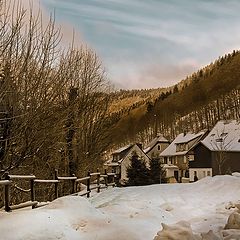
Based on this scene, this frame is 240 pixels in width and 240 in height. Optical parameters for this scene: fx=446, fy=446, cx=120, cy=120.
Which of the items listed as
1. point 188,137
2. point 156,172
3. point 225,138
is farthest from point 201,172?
point 188,137

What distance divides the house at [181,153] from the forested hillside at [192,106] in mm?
17356

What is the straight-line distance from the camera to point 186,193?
15531 millimetres

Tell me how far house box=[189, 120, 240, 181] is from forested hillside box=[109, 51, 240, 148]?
1199 inches

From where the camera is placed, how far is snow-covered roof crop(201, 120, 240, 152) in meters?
50.5

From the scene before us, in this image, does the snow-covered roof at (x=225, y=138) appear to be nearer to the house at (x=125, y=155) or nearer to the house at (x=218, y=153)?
the house at (x=218, y=153)

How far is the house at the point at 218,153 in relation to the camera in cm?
4894

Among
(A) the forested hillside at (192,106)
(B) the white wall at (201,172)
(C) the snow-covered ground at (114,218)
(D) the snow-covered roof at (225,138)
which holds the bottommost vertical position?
(B) the white wall at (201,172)

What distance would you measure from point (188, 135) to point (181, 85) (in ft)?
248

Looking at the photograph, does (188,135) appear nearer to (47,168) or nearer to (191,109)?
(191,109)

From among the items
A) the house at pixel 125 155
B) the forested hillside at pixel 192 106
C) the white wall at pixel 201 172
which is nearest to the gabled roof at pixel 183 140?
the house at pixel 125 155

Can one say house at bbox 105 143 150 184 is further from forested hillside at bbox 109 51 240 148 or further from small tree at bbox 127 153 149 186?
small tree at bbox 127 153 149 186

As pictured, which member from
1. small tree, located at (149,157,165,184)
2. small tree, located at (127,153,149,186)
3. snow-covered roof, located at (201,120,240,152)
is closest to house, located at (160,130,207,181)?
snow-covered roof, located at (201,120,240,152)

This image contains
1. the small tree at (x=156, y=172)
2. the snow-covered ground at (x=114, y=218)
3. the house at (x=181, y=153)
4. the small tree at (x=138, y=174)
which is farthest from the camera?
the house at (x=181, y=153)

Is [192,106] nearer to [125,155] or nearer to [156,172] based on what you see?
[125,155]
